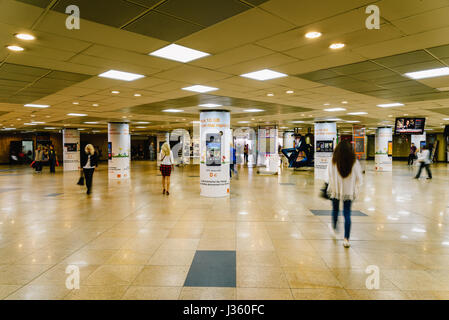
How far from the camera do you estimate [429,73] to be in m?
5.83

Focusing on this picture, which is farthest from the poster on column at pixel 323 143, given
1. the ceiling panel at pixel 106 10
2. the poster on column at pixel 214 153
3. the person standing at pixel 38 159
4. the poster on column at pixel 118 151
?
the person standing at pixel 38 159

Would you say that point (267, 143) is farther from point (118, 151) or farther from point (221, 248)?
point (221, 248)

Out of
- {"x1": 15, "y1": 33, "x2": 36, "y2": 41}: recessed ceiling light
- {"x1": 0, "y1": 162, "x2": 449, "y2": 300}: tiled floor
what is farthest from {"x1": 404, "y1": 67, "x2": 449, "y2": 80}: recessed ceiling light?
{"x1": 15, "y1": 33, "x2": 36, "y2": 41}: recessed ceiling light

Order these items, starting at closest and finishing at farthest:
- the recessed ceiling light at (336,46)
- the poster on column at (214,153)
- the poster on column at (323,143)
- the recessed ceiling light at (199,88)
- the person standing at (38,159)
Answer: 1. the recessed ceiling light at (336,46)
2. the recessed ceiling light at (199,88)
3. the poster on column at (214,153)
4. the poster on column at (323,143)
5. the person standing at (38,159)

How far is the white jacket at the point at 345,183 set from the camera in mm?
4867

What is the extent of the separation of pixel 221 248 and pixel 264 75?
373 centimetres

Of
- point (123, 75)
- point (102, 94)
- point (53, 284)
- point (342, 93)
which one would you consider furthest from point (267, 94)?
point (53, 284)

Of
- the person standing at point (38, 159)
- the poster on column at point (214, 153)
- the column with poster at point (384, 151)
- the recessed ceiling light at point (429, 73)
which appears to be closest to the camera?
the recessed ceiling light at point (429, 73)

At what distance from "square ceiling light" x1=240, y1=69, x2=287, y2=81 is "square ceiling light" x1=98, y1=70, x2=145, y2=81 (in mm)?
2376

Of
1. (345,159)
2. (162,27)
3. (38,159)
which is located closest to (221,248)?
(345,159)

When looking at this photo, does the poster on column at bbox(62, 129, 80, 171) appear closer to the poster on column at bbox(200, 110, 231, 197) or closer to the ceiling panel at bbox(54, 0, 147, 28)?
the poster on column at bbox(200, 110, 231, 197)

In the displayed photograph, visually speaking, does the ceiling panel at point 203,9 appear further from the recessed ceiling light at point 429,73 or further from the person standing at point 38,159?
the person standing at point 38,159

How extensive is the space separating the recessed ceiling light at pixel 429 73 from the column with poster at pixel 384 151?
1661 cm
